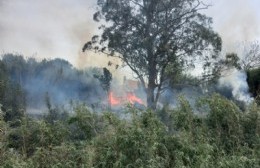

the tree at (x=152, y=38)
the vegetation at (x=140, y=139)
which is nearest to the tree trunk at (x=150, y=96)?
the tree at (x=152, y=38)

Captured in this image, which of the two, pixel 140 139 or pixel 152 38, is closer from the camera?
pixel 140 139

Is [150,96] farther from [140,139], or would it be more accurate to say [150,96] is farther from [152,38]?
[140,139]

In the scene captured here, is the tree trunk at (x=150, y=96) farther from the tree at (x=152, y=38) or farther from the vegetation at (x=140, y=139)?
the vegetation at (x=140, y=139)

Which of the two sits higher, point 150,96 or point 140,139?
point 150,96

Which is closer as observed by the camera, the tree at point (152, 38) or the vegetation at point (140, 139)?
the vegetation at point (140, 139)

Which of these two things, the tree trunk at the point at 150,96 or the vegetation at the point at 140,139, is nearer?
the vegetation at the point at 140,139

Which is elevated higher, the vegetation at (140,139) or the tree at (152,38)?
the tree at (152,38)

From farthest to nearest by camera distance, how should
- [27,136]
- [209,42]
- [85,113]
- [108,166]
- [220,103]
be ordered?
[209,42]
[220,103]
[85,113]
[27,136]
[108,166]

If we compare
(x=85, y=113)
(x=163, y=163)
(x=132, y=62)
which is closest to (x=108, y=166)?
(x=163, y=163)

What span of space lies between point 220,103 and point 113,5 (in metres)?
21.4

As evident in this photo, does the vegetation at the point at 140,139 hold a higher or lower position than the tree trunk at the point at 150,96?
lower

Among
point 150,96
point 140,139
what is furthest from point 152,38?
point 140,139

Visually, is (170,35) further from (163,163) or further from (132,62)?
(163,163)

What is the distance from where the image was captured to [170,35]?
2947cm
